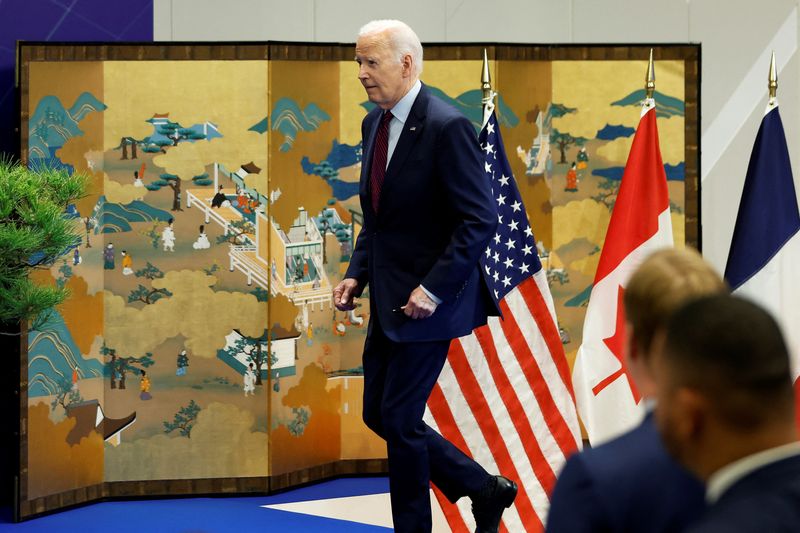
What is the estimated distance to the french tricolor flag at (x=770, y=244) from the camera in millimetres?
4258

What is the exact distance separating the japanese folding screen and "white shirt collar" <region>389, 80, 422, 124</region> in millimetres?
1395

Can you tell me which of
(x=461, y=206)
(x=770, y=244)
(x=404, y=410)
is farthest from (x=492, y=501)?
(x=770, y=244)

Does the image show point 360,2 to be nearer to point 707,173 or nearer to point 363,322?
point 363,322

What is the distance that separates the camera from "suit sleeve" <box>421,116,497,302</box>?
3.17 meters

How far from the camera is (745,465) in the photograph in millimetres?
1122

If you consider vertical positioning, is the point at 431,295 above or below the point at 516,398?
above

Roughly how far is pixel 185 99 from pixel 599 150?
68.4 inches

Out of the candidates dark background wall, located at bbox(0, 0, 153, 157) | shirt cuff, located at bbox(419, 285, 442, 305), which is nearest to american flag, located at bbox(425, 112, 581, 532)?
shirt cuff, located at bbox(419, 285, 442, 305)

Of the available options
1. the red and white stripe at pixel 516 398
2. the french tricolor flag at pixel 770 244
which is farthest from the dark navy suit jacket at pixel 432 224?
the french tricolor flag at pixel 770 244

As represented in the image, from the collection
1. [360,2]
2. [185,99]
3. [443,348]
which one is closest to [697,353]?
[443,348]

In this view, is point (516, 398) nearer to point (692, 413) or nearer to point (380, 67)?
point (380, 67)

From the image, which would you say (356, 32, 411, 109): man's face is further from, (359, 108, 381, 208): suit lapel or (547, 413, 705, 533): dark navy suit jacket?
(547, 413, 705, 533): dark navy suit jacket

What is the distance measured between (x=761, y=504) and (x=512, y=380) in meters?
2.86

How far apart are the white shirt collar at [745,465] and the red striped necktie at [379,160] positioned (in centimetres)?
226
